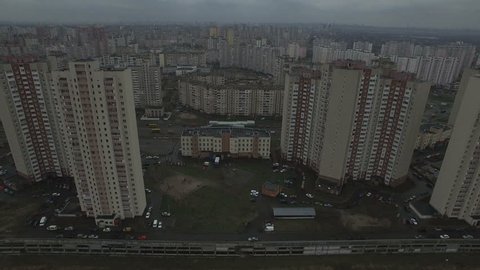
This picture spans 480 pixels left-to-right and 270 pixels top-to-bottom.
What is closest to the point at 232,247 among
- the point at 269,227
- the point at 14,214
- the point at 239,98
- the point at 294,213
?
the point at 269,227

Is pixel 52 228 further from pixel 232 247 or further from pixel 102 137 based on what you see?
pixel 232 247

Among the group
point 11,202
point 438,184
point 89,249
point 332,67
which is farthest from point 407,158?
point 11,202

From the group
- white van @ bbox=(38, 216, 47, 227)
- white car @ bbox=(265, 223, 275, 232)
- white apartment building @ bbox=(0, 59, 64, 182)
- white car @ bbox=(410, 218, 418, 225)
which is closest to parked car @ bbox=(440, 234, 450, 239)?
white car @ bbox=(410, 218, 418, 225)

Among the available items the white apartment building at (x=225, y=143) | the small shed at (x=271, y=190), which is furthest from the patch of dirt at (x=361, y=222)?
the white apartment building at (x=225, y=143)

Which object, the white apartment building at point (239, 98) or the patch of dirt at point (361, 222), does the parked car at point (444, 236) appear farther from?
the white apartment building at point (239, 98)

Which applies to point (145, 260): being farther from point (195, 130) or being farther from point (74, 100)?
point (195, 130)

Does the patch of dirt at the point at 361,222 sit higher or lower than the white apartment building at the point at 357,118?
lower

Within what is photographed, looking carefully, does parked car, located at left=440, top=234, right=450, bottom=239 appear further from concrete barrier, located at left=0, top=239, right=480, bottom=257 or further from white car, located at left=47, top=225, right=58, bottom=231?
white car, located at left=47, top=225, right=58, bottom=231

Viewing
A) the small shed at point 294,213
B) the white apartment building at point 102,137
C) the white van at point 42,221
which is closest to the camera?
the white apartment building at point 102,137
